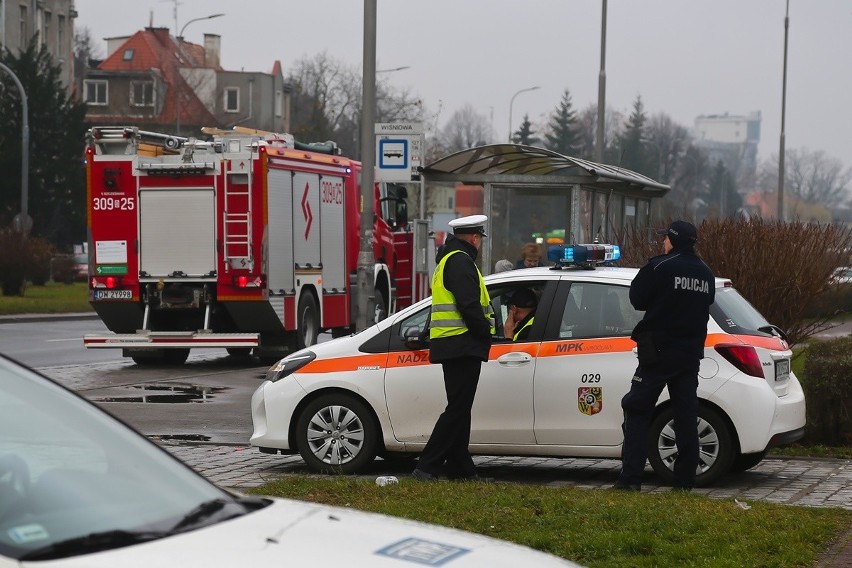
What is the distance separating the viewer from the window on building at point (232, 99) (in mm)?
106312

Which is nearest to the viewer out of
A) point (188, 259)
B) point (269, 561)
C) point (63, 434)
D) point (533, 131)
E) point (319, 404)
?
point (269, 561)

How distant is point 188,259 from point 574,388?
1104 cm

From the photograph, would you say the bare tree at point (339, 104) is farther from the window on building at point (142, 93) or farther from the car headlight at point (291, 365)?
the car headlight at point (291, 365)

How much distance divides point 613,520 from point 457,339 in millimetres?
2184

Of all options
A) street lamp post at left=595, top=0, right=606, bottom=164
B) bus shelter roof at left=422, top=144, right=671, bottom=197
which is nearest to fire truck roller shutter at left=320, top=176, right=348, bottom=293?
bus shelter roof at left=422, top=144, right=671, bottom=197

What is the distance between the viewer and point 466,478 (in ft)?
32.2

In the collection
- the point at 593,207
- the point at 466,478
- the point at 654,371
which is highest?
the point at 593,207

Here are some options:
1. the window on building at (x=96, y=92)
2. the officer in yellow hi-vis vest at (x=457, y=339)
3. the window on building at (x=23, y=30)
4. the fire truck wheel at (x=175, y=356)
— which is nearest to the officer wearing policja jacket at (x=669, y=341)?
the officer in yellow hi-vis vest at (x=457, y=339)

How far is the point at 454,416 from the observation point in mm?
9641

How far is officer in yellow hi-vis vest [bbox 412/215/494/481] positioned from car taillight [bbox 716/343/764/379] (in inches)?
63.6

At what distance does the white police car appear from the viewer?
9883 millimetres

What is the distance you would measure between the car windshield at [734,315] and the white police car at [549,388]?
0.04 ft

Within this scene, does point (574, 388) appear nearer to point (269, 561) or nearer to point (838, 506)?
point (838, 506)

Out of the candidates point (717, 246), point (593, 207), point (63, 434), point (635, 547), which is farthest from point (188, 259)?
point (63, 434)
